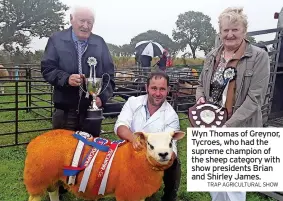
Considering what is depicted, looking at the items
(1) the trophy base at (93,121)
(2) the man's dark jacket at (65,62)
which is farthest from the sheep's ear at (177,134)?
(2) the man's dark jacket at (65,62)

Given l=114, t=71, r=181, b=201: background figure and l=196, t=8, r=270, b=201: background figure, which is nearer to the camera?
l=196, t=8, r=270, b=201: background figure

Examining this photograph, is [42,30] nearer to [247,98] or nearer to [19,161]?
[19,161]

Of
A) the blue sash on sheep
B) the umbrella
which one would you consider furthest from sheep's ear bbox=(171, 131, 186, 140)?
the umbrella

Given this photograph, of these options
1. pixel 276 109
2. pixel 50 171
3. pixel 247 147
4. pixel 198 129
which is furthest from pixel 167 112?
pixel 276 109

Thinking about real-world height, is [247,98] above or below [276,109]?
above

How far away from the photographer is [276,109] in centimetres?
445

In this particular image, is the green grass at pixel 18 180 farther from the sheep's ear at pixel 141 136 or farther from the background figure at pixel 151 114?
the sheep's ear at pixel 141 136

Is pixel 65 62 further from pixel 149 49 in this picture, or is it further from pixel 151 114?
pixel 149 49

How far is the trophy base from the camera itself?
2720mm

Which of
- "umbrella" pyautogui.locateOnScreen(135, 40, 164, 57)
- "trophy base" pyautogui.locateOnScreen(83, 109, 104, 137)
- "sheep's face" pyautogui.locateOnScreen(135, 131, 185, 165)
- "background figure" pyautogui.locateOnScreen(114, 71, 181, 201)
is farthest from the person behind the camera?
"umbrella" pyautogui.locateOnScreen(135, 40, 164, 57)

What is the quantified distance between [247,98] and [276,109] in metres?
2.48

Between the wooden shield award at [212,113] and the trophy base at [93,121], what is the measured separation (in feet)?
2.80

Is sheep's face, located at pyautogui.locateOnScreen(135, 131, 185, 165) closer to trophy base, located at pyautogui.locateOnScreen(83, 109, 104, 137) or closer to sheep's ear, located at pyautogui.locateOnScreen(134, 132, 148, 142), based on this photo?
sheep's ear, located at pyautogui.locateOnScreen(134, 132, 148, 142)

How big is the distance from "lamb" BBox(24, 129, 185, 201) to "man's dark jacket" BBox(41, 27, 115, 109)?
1.20ft
